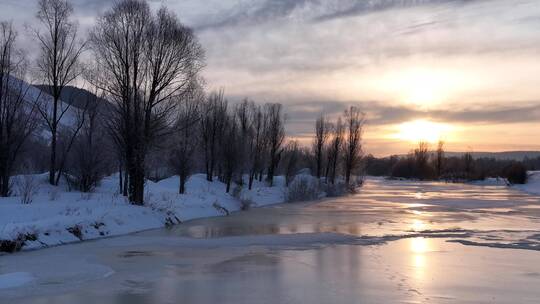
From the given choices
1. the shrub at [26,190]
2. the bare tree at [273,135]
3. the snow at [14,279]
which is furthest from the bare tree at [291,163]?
the snow at [14,279]

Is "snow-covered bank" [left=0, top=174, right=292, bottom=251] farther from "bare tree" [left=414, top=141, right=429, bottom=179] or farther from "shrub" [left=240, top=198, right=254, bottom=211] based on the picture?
"bare tree" [left=414, top=141, right=429, bottom=179]

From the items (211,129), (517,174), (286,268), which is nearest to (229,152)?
(211,129)

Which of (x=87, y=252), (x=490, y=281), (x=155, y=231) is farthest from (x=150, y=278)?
(x=155, y=231)

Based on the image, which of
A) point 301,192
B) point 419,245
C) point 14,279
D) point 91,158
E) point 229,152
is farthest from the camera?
point 301,192

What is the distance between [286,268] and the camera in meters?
12.3

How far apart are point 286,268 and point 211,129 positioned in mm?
35065

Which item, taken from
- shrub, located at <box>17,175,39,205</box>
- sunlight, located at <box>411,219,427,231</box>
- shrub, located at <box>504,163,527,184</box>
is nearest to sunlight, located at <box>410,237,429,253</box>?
sunlight, located at <box>411,219,427,231</box>

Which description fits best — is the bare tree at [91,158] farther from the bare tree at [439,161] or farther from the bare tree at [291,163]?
the bare tree at [439,161]

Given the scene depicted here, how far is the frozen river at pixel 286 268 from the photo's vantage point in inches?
369

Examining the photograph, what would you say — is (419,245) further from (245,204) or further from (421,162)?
(421,162)

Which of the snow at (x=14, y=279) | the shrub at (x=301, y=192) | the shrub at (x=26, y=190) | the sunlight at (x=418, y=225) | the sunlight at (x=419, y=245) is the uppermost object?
the shrub at (x=26, y=190)

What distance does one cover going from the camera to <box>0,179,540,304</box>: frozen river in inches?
369

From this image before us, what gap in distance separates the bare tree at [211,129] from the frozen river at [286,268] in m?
24.8

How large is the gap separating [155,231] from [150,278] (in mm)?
9613
